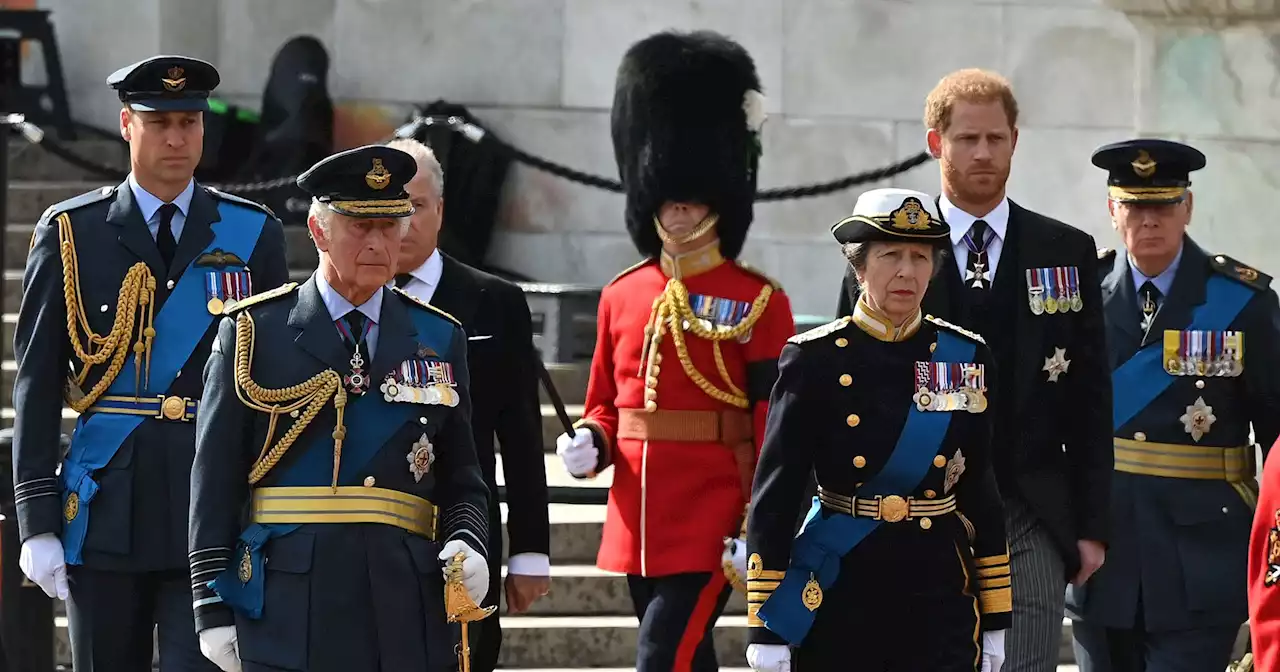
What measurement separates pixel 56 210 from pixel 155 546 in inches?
35.3

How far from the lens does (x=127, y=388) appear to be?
577 centimetres

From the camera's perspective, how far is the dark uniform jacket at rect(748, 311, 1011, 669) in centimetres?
514

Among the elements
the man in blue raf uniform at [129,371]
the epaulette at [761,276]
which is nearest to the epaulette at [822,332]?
the epaulette at [761,276]

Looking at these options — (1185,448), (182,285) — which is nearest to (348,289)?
(182,285)

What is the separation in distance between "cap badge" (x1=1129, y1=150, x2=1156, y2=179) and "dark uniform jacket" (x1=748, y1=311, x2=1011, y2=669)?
1522 millimetres

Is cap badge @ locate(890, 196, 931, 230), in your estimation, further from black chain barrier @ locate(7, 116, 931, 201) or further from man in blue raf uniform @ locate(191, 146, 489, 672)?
black chain barrier @ locate(7, 116, 931, 201)

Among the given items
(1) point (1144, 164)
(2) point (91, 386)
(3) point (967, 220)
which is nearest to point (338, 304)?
(2) point (91, 386)

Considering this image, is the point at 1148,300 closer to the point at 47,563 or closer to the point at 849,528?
A: the point at 849,528

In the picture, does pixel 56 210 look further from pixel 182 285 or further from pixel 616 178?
pixel 616 178

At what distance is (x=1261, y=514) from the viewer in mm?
4176

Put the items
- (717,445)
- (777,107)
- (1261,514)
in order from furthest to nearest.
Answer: (777,107) → (717,445) → (1261,514)

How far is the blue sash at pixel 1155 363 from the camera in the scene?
6.57 meters

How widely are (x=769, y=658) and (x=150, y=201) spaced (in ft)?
6.72

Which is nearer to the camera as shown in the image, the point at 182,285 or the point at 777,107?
the point at 182,285
